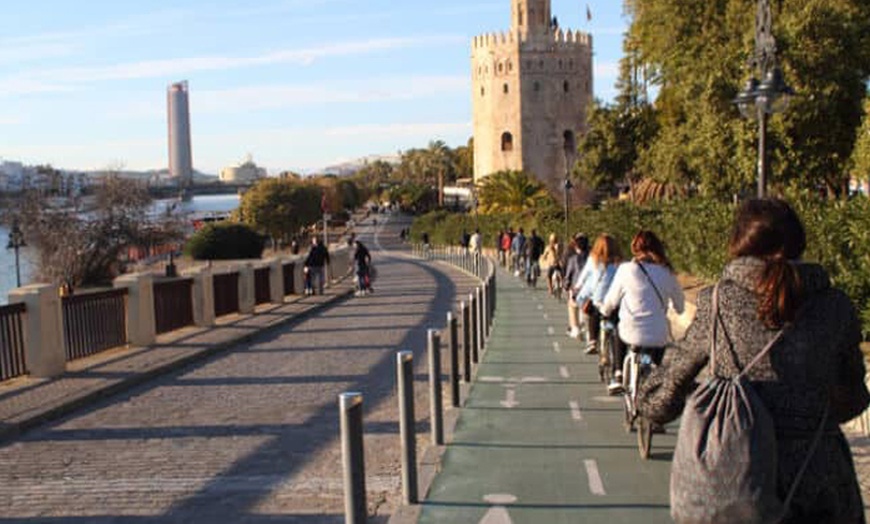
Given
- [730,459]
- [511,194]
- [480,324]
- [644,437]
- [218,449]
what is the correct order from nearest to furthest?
[730,459]
[644,437]
[218,449]
[480,324]
[511,194]

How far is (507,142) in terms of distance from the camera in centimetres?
9494

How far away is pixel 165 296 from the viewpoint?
16328 millimetres

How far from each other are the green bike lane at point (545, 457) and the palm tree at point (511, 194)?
56.6m

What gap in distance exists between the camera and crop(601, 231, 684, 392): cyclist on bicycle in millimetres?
7273

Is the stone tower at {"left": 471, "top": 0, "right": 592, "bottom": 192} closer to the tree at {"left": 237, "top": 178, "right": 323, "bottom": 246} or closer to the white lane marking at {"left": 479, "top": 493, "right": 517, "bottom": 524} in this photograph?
the tree at {"left": 237, "top": 178, "right": 323, "bottom": 246}

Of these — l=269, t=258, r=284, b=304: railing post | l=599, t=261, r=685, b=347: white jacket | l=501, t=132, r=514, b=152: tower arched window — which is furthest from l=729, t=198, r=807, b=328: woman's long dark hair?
l=501, t=132, r=514, b=152: tower arched window

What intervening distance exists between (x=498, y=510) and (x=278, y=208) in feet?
241

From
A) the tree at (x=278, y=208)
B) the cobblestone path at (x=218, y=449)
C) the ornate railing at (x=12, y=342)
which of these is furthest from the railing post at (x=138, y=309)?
the tree at (x=278, y=208)

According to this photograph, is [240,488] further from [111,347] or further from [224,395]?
[111,347]

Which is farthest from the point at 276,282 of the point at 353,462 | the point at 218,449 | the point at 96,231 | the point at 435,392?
the point at 96,231

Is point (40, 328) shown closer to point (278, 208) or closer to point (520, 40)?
point (278, 208)

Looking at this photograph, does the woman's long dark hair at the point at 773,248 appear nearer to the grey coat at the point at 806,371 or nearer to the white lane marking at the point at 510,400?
the grey coat at the point at 806,371

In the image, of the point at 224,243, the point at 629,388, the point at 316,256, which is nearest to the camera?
the point at 629,388

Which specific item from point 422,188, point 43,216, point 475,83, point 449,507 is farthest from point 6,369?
point 422,188
